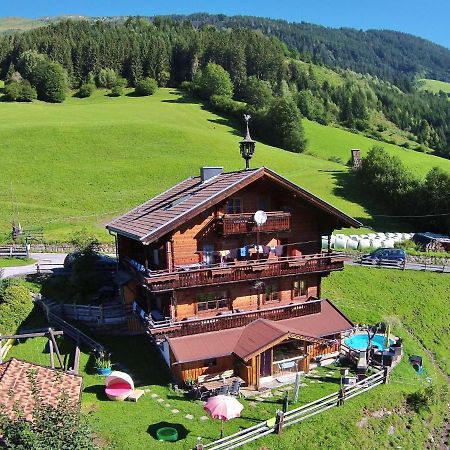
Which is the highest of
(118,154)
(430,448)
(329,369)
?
(118,154)

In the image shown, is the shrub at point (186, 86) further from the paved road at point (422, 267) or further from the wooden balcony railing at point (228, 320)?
the wooden balcony railing at point (228, 320)

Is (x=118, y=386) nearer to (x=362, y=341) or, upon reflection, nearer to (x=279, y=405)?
(x=279, y=405)

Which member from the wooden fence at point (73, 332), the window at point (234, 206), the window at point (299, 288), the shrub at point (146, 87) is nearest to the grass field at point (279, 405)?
the wooden fence at point (73, 332)

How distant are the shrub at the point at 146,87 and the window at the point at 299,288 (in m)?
106

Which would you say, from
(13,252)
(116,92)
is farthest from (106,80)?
(13,252)

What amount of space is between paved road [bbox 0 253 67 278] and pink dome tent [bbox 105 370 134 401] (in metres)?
15.7

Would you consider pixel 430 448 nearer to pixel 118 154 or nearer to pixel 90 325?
pixel 90 325

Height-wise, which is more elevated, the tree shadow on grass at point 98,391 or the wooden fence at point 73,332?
the wooden fence at point 73,332

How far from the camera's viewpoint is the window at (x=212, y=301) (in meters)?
26.2

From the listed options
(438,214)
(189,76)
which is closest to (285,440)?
(438,214)

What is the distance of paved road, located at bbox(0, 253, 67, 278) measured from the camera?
1387 inches

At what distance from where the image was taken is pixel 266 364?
83.4 feet

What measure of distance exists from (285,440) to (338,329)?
8.63 metres

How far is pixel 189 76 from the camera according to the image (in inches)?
5630
